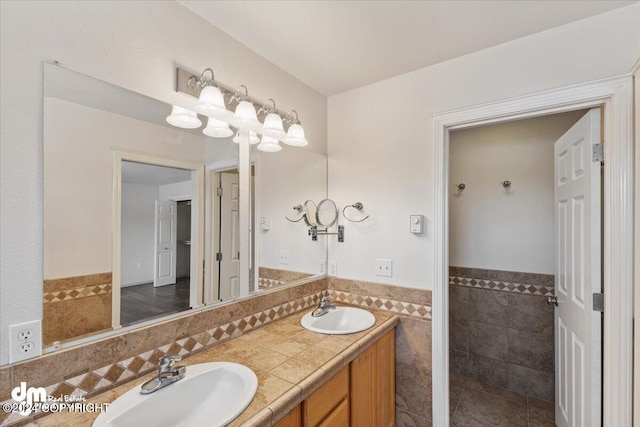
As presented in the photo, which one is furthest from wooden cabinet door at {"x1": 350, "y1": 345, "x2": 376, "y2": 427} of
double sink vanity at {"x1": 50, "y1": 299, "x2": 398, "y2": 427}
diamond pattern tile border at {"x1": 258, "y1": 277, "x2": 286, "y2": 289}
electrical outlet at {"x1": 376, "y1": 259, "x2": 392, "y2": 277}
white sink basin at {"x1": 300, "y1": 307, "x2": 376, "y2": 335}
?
diamond pattern tile border at {"x1": 258, "y1": 277, "x2": 286, "y2": 289}

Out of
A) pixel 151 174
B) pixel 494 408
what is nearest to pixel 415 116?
pixel 151 174

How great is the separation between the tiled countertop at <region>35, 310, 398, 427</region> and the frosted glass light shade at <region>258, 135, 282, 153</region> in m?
1.04

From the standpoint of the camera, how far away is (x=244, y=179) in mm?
1594

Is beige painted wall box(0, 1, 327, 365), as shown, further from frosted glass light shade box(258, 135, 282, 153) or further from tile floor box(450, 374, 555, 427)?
tile floor box(450, 374, 555, 427)

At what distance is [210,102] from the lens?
130cm

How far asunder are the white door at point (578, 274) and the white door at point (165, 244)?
6.57ft

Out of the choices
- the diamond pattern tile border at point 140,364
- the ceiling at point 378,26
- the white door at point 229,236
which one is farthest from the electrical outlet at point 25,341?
the ceiling at point 378,26

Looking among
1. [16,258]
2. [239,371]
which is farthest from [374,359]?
[16,258]

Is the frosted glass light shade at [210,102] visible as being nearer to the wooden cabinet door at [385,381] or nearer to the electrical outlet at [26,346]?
the electrical outlet at [26,346]

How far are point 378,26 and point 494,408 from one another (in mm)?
2796

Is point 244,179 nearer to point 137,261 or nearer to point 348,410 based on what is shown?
point 137,261

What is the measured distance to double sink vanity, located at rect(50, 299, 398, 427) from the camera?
0.93 meters

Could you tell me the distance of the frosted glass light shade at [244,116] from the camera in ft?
4.75

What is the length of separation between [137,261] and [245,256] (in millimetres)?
551
